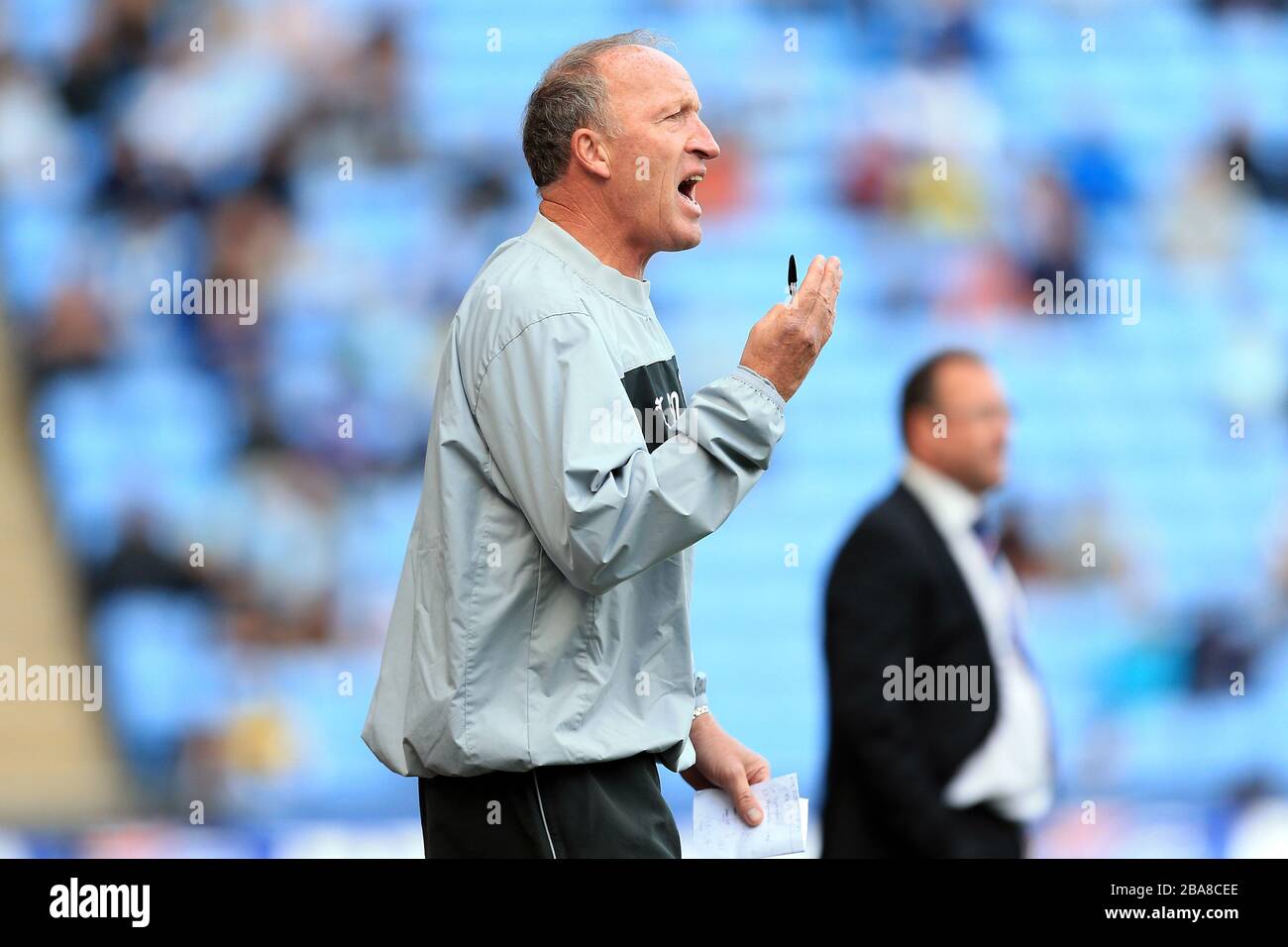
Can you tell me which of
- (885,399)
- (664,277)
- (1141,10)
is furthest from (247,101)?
(1141,10)

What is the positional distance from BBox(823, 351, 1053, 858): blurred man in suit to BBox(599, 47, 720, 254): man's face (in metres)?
0.70

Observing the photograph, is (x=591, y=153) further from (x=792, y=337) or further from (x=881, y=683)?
(x=881, y=683)

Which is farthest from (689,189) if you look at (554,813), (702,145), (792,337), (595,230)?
(554,813)

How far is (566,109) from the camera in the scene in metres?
2.65

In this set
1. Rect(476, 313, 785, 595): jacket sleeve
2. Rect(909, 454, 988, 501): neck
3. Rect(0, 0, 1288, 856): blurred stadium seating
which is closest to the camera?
Rect(476, 313, 785, 595): jacket sleeve

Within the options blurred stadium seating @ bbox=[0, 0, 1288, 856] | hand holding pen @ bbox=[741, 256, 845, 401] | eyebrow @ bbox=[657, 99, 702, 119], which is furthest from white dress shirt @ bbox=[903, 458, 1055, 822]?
blurred stadium seating @ bbox=[0, 0, 1288, 856]

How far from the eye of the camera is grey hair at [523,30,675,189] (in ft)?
8.63

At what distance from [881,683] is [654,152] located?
97cm

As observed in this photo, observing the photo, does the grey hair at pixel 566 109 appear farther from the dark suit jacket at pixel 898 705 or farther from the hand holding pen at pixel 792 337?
the dark suit jacket at pixel 898 705

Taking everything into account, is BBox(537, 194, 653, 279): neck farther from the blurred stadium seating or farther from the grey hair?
the blurred stadium seating

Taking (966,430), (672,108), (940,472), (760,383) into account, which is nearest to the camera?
(760,383)

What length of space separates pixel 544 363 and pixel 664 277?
2.91 meters

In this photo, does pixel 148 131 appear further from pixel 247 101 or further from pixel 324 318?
pixel 324 318

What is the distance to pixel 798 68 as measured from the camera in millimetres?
5238
